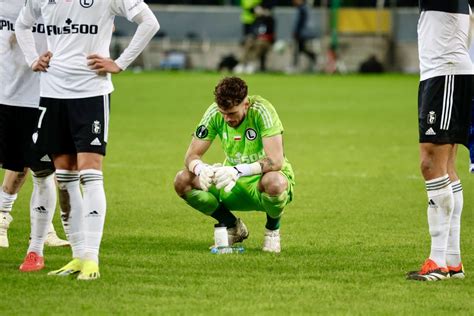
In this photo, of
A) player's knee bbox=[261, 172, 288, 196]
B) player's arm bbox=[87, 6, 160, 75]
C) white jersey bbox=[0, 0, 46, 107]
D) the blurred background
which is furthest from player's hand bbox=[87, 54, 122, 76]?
the blurred background

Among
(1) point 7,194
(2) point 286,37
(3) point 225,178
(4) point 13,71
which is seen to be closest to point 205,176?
(3) point 225,178

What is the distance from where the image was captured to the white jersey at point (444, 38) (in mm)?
8273

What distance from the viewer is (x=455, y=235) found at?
859cm

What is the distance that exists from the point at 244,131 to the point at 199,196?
65 cm

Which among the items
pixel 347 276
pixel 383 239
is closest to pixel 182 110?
pixel 383 239

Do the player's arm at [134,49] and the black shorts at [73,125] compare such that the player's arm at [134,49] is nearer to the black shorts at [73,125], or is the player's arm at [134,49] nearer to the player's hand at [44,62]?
the black shorts at [73,125]

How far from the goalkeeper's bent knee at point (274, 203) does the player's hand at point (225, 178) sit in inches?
19.5

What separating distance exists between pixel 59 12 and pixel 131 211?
4234 mm

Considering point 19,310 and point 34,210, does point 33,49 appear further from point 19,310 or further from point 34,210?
point 19,310

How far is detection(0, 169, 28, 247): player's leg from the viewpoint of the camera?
9976 mm

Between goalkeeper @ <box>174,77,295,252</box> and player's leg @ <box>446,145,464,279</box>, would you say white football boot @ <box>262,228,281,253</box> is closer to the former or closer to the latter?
goalkeeper @ <box>174,77,295,252</box>

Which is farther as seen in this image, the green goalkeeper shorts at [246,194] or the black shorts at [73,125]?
the green goalkeeper shorts at [246,194]

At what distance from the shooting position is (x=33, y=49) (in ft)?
28.4

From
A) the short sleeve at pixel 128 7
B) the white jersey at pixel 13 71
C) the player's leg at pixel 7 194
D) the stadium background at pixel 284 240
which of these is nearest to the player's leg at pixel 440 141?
the stadium background at pixel 284 240
